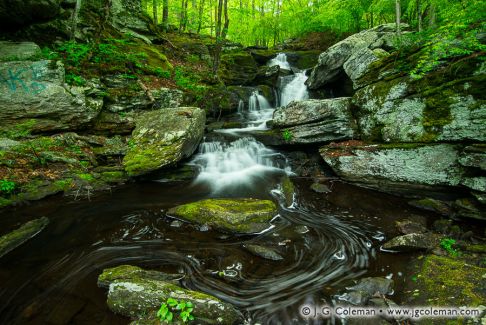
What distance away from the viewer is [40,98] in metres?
8.02

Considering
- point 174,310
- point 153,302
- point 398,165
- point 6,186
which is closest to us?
point 174,310

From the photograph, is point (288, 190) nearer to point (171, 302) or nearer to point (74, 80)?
point (171, 302)

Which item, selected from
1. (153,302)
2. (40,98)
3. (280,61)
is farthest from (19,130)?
(280,61)

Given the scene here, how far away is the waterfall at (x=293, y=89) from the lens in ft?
48.0

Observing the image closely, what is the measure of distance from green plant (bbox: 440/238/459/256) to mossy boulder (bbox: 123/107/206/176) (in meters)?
7.13

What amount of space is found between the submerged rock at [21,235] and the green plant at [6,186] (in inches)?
61.2

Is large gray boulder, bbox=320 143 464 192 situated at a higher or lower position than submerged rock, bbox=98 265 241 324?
higher

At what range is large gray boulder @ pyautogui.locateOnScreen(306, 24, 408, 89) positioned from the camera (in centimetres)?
1001

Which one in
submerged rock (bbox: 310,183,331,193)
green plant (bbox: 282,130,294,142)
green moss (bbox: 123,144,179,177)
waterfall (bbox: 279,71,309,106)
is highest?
waterfall (bbox: 279,71,309,106)

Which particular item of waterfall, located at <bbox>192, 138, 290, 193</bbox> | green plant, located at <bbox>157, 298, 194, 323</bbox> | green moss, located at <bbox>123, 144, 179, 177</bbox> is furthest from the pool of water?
waterfall, located at <bbox>192, 138, 290, 193</bbox>

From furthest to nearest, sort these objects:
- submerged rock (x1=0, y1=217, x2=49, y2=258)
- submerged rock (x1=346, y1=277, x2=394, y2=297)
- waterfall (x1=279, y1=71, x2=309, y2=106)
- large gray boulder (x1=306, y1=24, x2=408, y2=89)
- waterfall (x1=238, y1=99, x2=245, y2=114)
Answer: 1. waterfall (x1=279, y1=71, x2=309, y2=106)
2. waterfall (x1=238, y1=99, x2=245, y2=114)
3. large gray boulder (x1=306, y1=24, x2=408, y2=89)
4. submerged rock (x1=0, y1=217, x2=49, y2=258)
5. submerged rock (x1=346, y1=277, x2=394, y2=297)

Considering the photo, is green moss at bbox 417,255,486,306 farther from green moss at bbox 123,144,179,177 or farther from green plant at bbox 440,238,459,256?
green moss at bbox 123,144,179,177

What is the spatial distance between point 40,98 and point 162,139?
3981 mm

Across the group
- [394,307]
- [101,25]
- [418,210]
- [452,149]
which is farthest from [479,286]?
[101,25]
